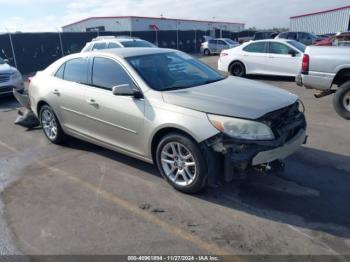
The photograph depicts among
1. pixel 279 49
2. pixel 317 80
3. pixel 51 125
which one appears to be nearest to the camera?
pixel 51 125

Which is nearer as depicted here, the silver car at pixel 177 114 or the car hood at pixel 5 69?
the silver car at pixel 177 114

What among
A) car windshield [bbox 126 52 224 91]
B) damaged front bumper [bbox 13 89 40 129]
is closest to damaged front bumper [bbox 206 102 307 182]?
car windshield [bbox 126 52 224 91]

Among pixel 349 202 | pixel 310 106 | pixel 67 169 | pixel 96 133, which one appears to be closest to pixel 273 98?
pixel 349 202

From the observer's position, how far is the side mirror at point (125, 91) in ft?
13.9

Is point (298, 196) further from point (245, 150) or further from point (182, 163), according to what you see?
point (182, 163)

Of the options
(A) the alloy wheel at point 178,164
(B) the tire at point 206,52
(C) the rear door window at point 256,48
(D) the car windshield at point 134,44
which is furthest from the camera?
(B) the tire at point 206,52

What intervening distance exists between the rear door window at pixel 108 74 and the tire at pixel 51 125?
1350 mm

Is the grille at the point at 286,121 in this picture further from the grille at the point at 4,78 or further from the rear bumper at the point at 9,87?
the grille at the point at 4,78

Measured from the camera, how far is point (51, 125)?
6.07m

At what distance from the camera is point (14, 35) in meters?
19.8

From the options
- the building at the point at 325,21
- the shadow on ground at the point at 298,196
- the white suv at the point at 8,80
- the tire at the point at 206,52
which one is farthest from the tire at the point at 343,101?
the building at the point at 325,21

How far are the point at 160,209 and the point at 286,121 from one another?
5.79ft

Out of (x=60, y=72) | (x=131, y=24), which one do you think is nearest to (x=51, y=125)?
(x=60, y=72)

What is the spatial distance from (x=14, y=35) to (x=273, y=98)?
767 inches
